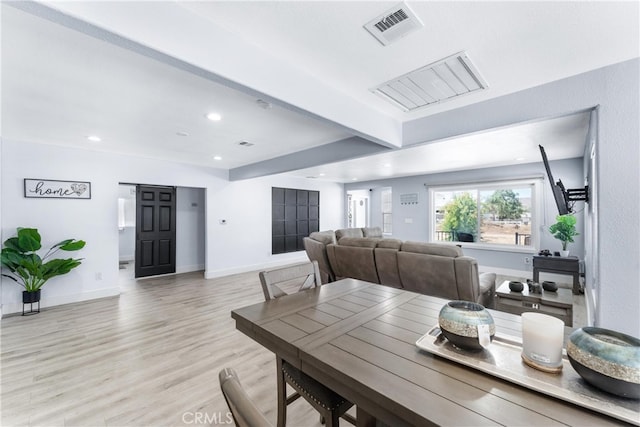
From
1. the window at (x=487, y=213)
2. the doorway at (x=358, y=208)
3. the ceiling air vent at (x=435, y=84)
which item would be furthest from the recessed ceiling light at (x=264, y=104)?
the doorway at (x=358, y=208)

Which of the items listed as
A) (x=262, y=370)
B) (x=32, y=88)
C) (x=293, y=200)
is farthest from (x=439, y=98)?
(x=293, y=200)

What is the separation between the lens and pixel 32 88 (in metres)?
2.18

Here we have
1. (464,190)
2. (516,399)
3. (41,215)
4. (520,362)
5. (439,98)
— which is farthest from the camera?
(464,190)

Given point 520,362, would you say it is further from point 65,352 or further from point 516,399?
point 65,352

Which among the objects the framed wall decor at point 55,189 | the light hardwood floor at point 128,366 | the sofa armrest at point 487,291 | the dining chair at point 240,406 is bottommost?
the light hardwood floor at point 128,366

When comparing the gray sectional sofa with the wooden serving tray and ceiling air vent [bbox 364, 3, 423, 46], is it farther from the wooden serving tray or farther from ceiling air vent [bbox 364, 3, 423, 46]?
ceiling air vent [bbox 364, 3, 423, 46]

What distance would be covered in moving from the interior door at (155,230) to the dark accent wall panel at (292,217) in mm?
2344

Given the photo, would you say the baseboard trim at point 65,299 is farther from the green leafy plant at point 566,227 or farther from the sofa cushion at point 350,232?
the green leafy plant at point 566,227

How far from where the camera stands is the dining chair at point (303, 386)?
1.25m

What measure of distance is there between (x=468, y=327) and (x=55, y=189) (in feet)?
18.0

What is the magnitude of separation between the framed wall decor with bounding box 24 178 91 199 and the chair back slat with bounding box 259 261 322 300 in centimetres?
426

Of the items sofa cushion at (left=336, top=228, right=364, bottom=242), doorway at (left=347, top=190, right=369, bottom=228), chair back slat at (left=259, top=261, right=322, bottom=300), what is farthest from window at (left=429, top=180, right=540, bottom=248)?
chair back slat at (left=259, top=261, right=322, bottom=300)

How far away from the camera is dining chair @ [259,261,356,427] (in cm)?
125

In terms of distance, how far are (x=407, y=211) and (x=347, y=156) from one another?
4261 mm
